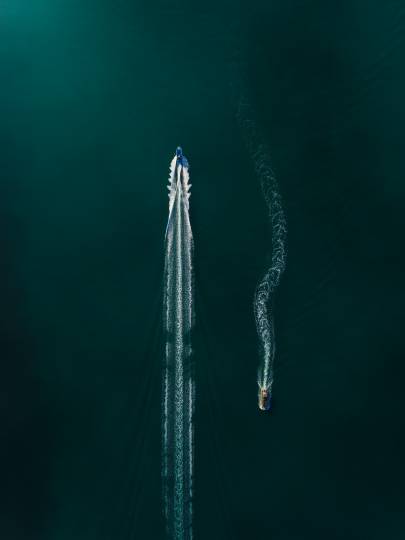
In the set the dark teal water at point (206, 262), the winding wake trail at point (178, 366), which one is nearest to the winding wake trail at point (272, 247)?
the dark teal water at point (206, 262)

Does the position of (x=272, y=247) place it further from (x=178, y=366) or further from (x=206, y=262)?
(x=178, y=366)

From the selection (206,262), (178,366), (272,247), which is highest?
(272,247)

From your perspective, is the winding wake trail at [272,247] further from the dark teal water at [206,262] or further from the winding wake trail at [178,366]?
the winding wake trail at [178,366]

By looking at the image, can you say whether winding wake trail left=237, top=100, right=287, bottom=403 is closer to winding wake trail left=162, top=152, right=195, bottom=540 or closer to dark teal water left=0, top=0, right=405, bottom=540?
dark teal water left=0, top=0, right=405, bottom=540

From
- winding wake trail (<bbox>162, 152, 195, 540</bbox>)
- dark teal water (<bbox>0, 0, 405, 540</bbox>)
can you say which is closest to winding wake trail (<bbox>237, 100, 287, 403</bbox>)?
dark teal water (<bbox>0, 0, 405, 540</bbox>)

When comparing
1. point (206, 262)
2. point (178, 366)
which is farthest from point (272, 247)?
point (178, 366)
